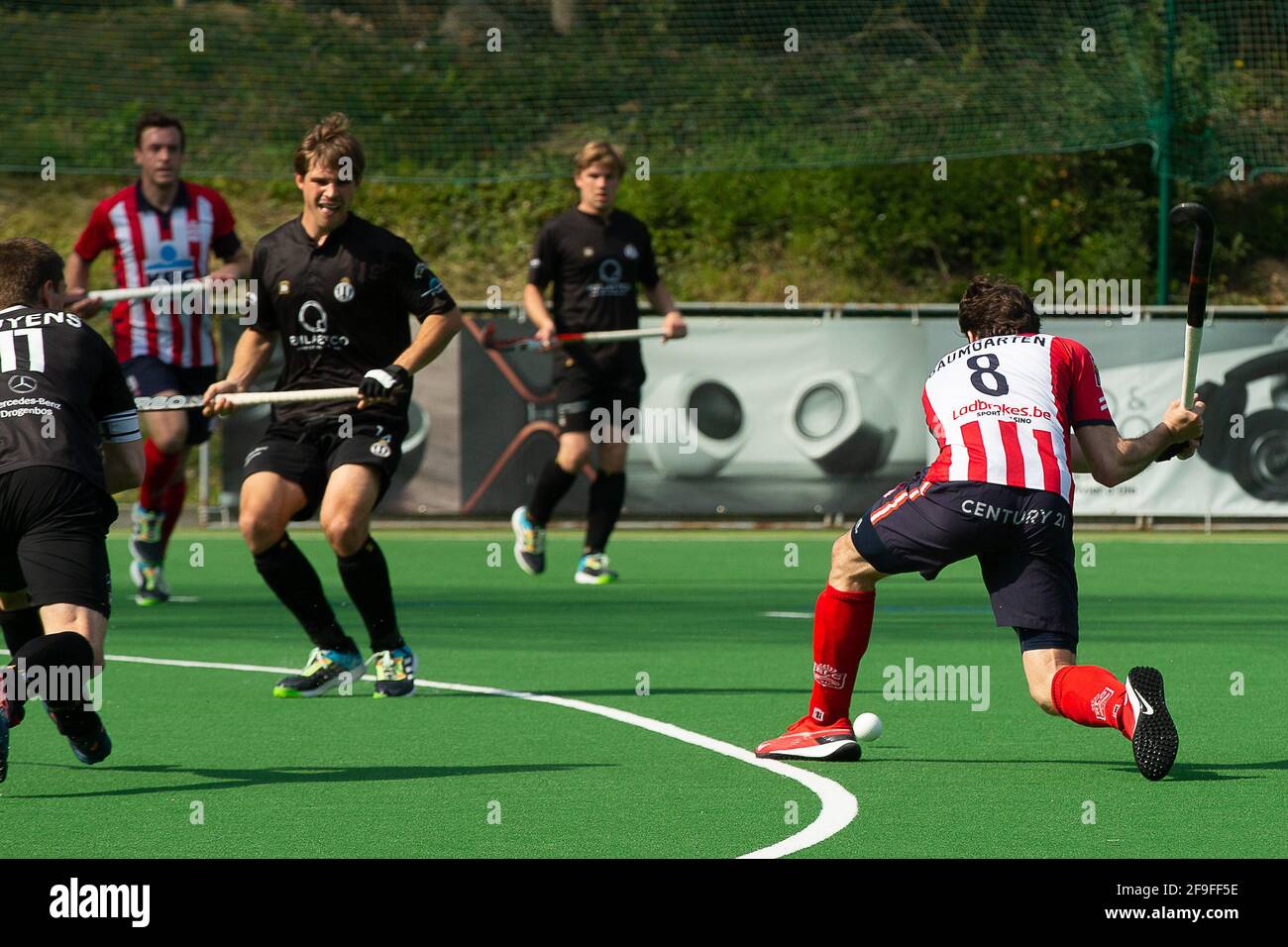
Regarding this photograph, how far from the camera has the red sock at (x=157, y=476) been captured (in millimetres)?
9742

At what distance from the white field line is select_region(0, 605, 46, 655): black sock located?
5.94ft

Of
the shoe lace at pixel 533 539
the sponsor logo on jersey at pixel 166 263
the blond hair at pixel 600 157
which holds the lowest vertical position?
the shoe lace at pixel 533 539

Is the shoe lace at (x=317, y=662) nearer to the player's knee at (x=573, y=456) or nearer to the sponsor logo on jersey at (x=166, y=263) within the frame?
the sponsor logo on jersey at (x=166, y=263)

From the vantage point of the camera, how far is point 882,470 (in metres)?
14.7

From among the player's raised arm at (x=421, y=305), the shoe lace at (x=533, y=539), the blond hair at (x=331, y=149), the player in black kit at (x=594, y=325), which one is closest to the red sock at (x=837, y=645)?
the player's raised arm at (x=421, y=305)

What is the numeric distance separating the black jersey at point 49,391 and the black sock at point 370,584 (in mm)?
1509

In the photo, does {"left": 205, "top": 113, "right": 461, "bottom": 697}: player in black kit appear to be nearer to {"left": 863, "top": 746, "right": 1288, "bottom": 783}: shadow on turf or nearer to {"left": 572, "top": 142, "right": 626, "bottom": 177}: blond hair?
{"left": 863, "top": 746, "right": 1288, "bottom": 783}: shadow on turf

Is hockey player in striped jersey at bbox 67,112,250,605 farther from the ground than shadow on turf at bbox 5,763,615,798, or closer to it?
farther from the ground

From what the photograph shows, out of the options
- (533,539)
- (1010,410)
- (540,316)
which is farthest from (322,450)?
(533,539)

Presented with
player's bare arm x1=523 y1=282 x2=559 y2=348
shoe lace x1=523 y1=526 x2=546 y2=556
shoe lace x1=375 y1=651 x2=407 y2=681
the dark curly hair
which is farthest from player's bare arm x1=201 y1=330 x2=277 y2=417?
shoe lace x1=523 y1=526 x2=546 y2=556

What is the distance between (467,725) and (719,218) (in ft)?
47.0

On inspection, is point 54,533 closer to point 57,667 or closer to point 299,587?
Result: point 57,667

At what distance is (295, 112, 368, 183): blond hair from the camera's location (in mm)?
6723

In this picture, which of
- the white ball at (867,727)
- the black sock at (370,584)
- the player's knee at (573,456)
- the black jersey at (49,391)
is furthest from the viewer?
the player's knee at (573,456)
